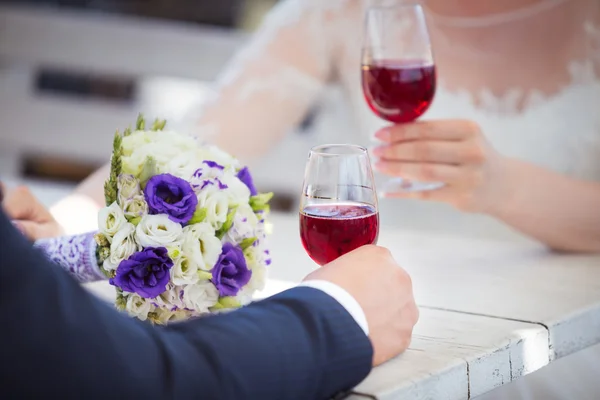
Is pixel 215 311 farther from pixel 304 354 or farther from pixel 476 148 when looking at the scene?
pixel 476 148

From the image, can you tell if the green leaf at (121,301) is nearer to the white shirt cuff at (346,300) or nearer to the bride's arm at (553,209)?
the white shirt cuff at (346,300)

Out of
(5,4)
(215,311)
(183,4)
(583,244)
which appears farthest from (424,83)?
(5,4)

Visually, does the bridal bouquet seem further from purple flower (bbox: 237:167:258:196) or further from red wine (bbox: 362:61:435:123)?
red wine (bbox: 362:61:435:123)

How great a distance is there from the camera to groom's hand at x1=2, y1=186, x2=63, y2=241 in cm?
124

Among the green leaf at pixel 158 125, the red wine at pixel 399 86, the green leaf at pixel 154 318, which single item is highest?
the red wine at pixel 399 86

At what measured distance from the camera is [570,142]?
1925mm

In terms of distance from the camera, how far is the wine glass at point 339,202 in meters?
1.00

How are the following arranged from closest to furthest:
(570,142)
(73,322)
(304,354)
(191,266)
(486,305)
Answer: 1. (73,322)
2. (304,354)
3. (191,266)
4. (486,305)
5. (570,142)

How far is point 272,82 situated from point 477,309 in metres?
1.03

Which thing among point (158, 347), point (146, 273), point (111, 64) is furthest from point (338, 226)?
point (111, 64)

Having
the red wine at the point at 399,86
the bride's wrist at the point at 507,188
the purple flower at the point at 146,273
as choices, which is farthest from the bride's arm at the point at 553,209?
the purple flower at the point at 146,273

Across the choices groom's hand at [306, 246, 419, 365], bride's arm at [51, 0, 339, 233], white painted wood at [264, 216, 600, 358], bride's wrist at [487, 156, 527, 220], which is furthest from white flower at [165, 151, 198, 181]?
bride's arm at [51, 0, 339, 233]

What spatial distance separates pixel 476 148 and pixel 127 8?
2895 millimetres

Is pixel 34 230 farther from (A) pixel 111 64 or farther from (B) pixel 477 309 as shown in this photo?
(A) pixel 111 64
